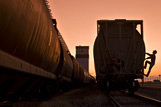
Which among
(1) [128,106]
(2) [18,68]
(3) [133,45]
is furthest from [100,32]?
(2) [18,68]

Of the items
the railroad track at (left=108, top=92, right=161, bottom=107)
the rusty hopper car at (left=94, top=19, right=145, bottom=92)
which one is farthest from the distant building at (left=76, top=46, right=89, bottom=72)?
the railroad track at (left=108, top=92, right=161, bottom=107)

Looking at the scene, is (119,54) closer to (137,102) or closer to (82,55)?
(137,102)

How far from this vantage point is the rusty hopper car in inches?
576

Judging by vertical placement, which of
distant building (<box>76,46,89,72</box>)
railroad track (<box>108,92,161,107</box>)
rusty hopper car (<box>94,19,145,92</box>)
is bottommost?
railroad track (<box>108,92,161,107</box>)

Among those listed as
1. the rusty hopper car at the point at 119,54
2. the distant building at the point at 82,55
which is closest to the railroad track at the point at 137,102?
the rusty hopper car at the point at 119,54

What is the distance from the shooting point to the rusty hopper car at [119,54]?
14.6m

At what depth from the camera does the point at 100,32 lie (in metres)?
15.2

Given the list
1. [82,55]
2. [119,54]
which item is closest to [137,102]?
[119,54]

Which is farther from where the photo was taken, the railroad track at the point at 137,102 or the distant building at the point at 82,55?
the distant building at the point at 82,55

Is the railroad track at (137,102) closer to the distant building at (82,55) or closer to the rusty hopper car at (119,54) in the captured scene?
the rusty hopper car at (119,54)

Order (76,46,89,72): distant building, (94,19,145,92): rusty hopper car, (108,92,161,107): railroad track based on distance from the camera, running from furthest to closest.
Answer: (76,46,89,72): distant building < (94,19,145,92): rusty hopper car < (108,92,161,107): railroad track

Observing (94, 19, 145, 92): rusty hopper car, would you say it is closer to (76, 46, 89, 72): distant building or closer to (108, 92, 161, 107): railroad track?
(108, 92, 161, 107): railroad track

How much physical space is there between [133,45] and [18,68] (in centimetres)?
1145

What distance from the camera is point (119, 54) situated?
14961 mm
